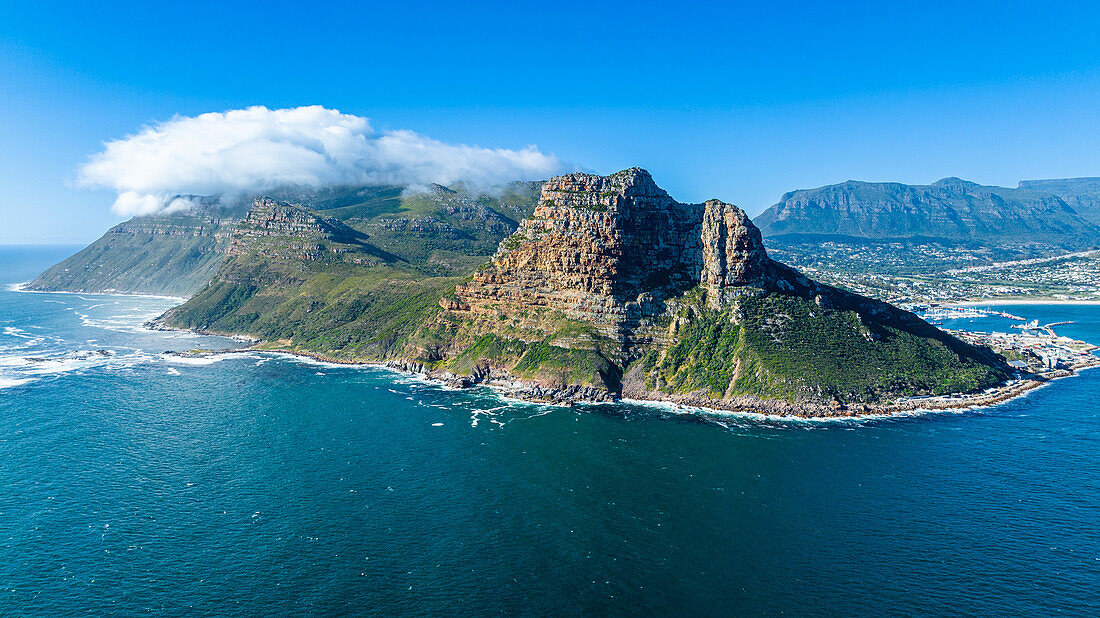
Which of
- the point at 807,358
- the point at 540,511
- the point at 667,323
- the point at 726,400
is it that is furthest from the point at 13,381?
the point at 807,358

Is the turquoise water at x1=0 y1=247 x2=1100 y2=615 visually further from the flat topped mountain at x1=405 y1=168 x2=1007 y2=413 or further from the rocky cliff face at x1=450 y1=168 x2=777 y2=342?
the rocky cliff face at x1=450 y1=168 x2=777 y2=342

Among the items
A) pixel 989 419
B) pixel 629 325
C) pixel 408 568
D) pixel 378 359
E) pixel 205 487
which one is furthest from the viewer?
pixel 378 359

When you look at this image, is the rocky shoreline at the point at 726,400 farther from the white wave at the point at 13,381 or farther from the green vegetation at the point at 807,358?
the white wave at the point at 13,381

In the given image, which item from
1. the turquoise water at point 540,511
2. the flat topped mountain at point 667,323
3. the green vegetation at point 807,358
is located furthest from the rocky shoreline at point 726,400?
the turquoise water at point 540,511

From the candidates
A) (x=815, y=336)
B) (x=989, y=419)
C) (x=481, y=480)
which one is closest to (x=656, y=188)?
(x=815, y=336)

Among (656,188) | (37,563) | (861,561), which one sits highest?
(656,188)

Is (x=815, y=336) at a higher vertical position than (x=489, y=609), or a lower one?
higher

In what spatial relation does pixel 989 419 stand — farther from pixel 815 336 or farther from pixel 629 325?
Result: pixel 629 325

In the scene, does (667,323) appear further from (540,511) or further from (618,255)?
(540,511)
